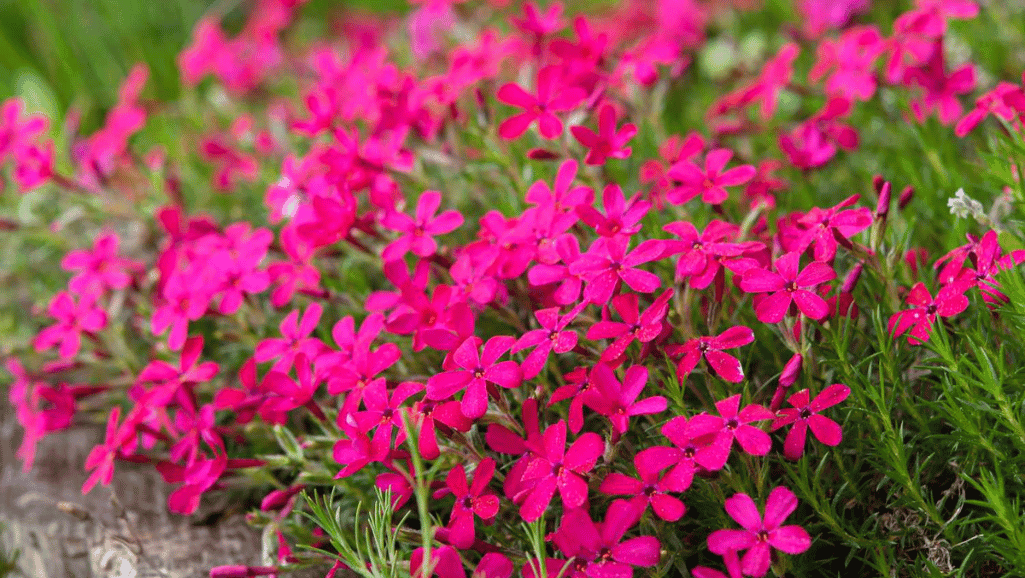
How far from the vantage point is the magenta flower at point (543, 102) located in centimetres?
177

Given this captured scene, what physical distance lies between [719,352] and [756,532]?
288 millimetres

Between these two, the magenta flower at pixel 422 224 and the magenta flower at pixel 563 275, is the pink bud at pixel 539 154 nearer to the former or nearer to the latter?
the magenta flower at pixel 422 224


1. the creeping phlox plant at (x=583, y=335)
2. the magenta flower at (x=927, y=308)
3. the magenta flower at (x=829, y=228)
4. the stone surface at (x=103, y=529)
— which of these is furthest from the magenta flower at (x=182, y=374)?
the magenta flower at (x=927, y=308)

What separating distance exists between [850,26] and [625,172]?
1251mm

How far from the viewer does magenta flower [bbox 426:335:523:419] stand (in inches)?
54.2

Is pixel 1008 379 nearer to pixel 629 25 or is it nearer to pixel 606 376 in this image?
pixel 606 376

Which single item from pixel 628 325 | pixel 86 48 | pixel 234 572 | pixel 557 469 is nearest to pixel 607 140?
pixel 628 325

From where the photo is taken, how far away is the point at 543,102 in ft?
6.01

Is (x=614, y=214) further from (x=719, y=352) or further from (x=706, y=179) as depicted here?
(x=719, y=352)

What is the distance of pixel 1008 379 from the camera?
56.0 inches

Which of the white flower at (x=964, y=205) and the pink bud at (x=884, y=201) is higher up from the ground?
the pink bud at (x=884, y=201)

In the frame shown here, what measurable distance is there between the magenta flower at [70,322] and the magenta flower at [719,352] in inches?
57.1

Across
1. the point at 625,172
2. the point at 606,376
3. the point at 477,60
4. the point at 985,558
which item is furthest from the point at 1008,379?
the point at 477,60

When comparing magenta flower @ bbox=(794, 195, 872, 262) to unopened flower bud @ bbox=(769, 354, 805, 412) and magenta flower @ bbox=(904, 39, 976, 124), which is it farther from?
magenta flower @ bbox=(904, 39, 976, 124)
